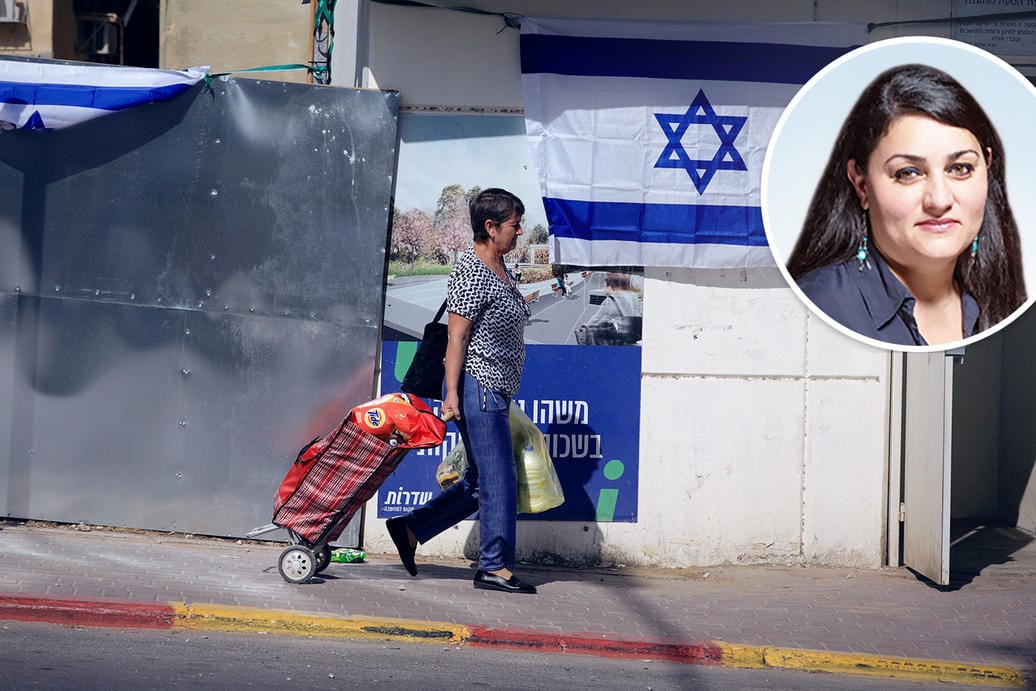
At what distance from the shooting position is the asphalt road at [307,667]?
505 cm

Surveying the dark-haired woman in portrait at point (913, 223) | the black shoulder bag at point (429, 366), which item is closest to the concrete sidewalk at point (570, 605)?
the black shoulder bag at point (429, 366)

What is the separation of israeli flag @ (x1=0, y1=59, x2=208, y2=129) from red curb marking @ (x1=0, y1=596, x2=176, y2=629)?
302cm

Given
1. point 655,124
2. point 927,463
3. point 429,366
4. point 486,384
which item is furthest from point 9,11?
point 927,463

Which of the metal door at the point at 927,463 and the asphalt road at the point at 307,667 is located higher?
the metal door at the point at 927,463

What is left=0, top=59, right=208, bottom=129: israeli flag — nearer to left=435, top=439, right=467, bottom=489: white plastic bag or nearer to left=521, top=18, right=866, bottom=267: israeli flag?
left=521, top=18, right=866, bottom=267: israeli flag

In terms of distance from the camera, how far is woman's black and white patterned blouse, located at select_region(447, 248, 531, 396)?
21.2 ft

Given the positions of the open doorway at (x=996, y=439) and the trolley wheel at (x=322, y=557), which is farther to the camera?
the open doorway at (x=996, y=439)

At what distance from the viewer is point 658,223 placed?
24.5 feet

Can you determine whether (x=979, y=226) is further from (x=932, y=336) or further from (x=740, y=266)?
(x=740, y=266)

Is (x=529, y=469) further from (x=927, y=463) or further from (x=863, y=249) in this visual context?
(x=863, y=249)

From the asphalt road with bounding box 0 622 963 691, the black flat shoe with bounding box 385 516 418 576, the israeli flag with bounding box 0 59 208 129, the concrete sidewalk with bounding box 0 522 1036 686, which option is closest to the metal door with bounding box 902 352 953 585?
the concrete sidewalk with bounding box 0 522 1036 686

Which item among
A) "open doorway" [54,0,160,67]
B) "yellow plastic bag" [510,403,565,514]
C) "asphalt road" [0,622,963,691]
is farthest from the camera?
"open doorway" [54,0,160,67]

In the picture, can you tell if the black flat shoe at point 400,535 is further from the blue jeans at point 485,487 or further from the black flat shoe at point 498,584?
the black flat shoe at point 498,584

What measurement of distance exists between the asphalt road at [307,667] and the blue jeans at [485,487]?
2.93ft
